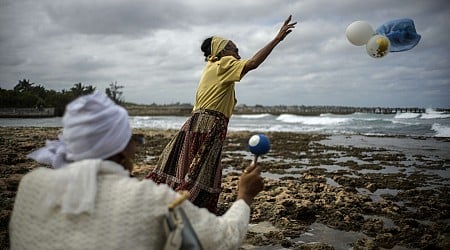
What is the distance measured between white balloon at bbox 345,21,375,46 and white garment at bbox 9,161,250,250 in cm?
351

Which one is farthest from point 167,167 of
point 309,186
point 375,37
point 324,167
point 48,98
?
point 48,98

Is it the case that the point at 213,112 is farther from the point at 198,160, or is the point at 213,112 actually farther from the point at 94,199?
the point at 94,199

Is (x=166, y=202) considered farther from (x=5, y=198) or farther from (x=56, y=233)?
(x=5, y=198)

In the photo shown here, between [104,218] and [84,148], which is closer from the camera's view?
[104,218]

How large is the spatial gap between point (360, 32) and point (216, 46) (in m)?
2.02

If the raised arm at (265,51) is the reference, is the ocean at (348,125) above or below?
below

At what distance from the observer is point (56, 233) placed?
1322 millimetres

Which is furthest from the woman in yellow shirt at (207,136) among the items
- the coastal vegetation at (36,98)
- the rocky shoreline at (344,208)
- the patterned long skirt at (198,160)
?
the coastal vegetation at (36,98)

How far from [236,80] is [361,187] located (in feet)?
17.8

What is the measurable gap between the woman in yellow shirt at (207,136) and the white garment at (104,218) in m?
1.50

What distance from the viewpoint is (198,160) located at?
2969 mm

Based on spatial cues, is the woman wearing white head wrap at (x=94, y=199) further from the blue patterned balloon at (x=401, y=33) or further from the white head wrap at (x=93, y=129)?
the blue patterned balloon at (x=401, y=33)

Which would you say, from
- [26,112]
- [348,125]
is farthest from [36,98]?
[348,125]

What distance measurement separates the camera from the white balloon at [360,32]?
13.7ft
